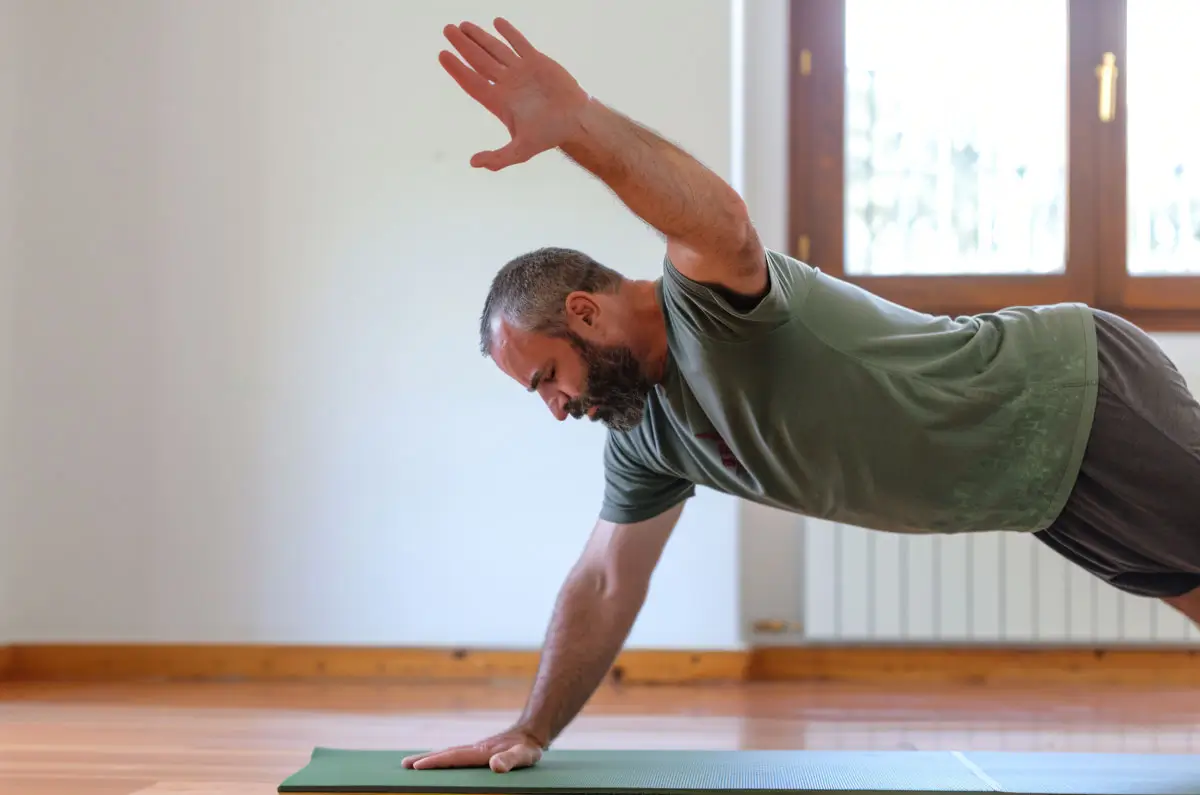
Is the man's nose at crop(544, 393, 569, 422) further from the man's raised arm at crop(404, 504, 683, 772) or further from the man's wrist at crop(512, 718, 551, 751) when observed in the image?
the man's wrist at crop(512, 718, 551, 751)

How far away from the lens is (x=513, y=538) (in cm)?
338

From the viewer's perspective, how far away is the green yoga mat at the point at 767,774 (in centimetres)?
165

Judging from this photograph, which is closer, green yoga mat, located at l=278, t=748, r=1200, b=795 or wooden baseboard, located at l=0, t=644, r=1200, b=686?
green yoga mat, located at l=278, t=748, r=1200, b=795

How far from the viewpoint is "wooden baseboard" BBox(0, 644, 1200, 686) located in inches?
130

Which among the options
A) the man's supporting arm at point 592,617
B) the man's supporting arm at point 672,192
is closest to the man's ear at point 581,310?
the man's supporting arm at point 672,192

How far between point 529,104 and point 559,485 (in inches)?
84.3

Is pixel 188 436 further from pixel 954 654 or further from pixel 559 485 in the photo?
pixel 954 654

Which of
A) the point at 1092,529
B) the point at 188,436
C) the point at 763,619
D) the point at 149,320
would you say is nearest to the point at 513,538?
the point at 763,619

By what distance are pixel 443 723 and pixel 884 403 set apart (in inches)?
59.5

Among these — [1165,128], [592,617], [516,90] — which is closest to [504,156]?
[516,90]

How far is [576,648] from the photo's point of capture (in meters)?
1.92

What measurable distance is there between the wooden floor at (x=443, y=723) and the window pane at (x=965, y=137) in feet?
4.35

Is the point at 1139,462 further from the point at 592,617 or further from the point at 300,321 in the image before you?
the point at 300,321

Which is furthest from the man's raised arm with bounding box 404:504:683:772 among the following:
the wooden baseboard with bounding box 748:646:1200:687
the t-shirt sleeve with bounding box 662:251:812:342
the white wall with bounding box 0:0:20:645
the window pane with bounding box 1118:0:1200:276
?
the window pane with bounding box 1118:0:1200:276
